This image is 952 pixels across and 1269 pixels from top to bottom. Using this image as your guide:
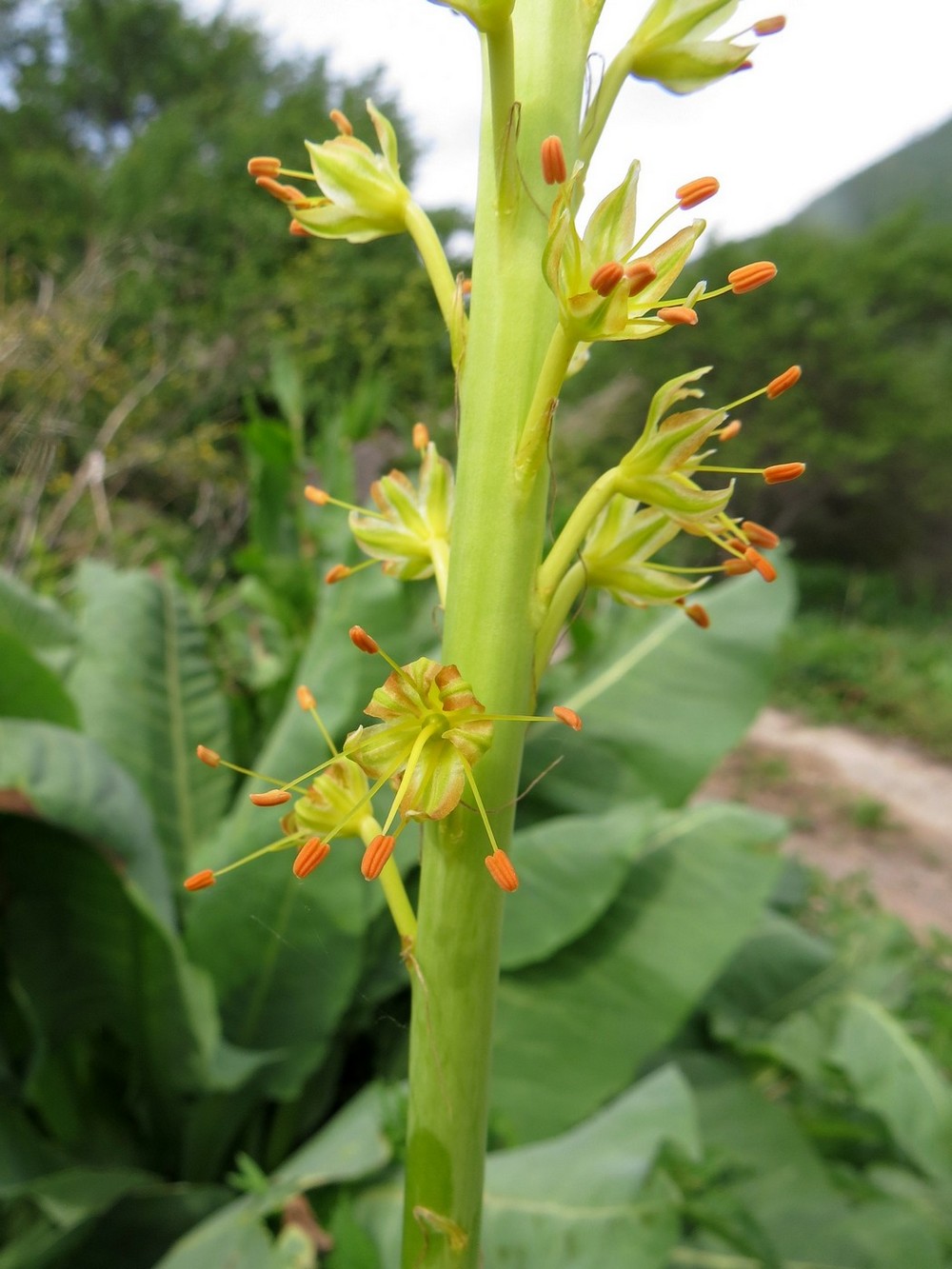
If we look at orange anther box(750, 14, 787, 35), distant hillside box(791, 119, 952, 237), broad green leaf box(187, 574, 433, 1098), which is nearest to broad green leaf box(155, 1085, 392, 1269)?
broad green leaf box(187, 574, 433, 1098)

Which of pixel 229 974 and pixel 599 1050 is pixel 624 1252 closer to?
pixel 599 1050

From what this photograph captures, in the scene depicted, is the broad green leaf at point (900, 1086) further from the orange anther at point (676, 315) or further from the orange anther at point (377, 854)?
the orange anther at point (676, 315)

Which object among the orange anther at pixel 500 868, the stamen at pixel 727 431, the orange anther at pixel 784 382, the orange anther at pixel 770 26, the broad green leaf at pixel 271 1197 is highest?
the orange anther at pixel 770 26

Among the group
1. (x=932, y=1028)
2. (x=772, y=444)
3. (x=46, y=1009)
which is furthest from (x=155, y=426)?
(x=772, y=444)

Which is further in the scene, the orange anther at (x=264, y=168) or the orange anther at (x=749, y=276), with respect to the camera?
the orange anther at (x=264, y=168)

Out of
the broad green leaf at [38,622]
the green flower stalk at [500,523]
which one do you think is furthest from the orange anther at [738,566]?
the broad green leaf at [38,622]

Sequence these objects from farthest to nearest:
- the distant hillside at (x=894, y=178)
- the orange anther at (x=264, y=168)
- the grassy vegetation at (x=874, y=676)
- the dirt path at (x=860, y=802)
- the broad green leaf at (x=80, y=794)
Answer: the distant hillside at (x=894, y=178), the grassy vegetation at (x=874, y=676), the dirt path at (x=860, y=802), the broad green leaf at (x=80, y=794), the orange anther at (x=264, y=168)
